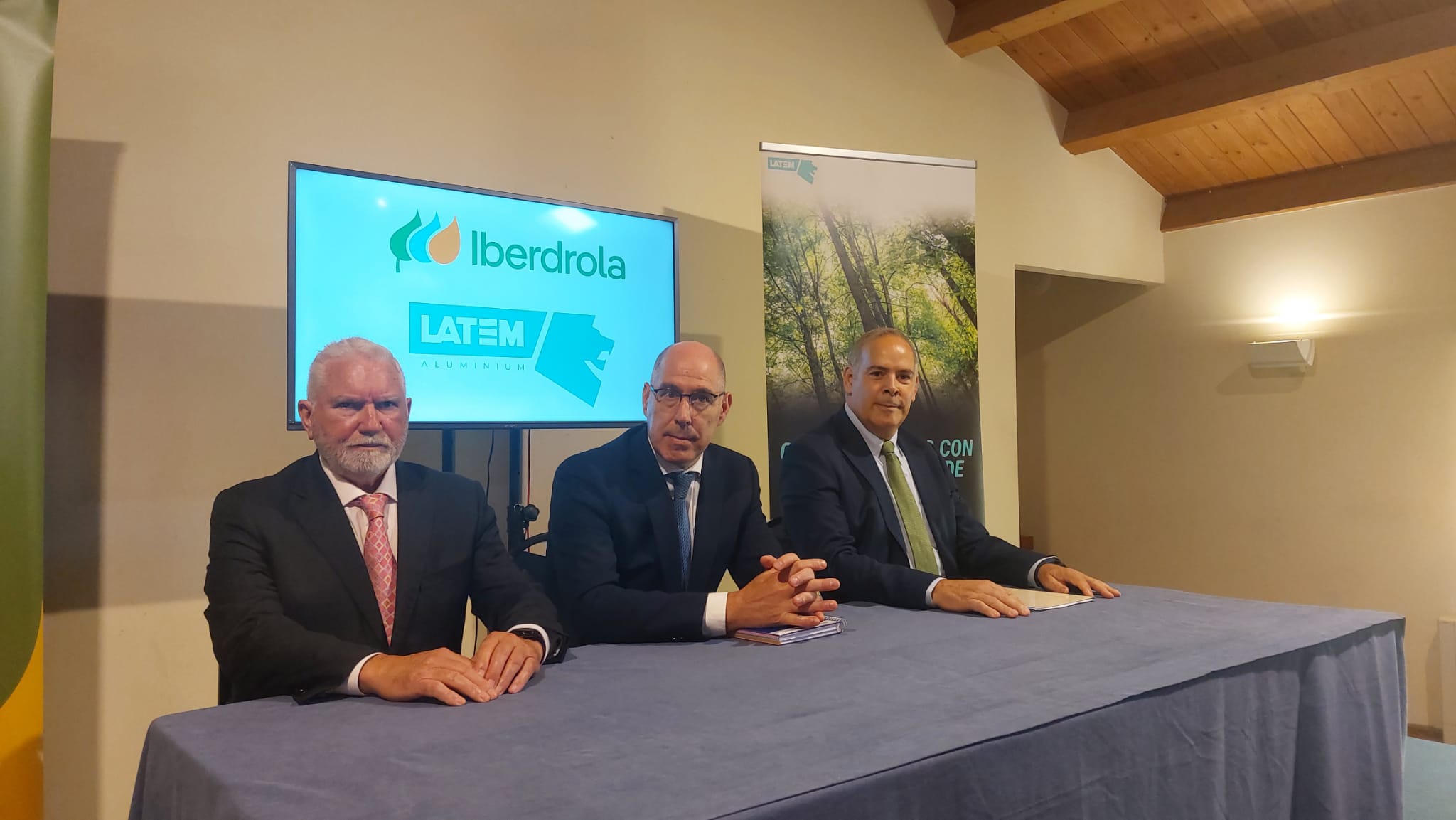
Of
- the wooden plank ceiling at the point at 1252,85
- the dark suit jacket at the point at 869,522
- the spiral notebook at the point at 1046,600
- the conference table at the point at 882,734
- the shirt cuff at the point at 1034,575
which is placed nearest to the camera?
the conference table at the point at 882,734

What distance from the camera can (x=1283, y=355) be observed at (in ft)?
17.2

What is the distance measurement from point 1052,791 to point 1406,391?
4.79 meters

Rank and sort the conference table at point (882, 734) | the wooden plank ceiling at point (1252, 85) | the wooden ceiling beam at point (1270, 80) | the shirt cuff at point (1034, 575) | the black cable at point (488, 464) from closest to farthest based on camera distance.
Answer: the conference table at point (882, 734)
the shirt cuff at point (1034, 575)
the black cable at point (488, 464)
the wooden ceiling beam at point (1270, 80)
the wooden plank ceiling at point (1252, 85)

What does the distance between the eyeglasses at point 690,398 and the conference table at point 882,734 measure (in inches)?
22.5

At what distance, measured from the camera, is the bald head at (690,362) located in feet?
7.00

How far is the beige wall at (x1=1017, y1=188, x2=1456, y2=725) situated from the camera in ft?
15.7

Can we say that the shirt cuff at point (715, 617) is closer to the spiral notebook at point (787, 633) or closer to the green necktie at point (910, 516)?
the spiral notebook at point (787, 633)

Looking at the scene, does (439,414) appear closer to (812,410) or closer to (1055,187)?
(812,410)

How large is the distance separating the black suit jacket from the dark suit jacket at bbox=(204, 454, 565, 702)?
149 mm

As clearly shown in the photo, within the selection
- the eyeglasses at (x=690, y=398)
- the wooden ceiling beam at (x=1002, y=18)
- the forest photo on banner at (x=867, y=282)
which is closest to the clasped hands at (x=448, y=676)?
the eyeglasses at (x=690, y=398)

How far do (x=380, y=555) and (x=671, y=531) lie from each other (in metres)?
0.63

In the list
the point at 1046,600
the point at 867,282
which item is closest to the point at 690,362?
the point at 1046,600

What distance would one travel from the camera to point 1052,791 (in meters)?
1.23

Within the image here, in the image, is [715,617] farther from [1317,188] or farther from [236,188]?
[1317,188]
